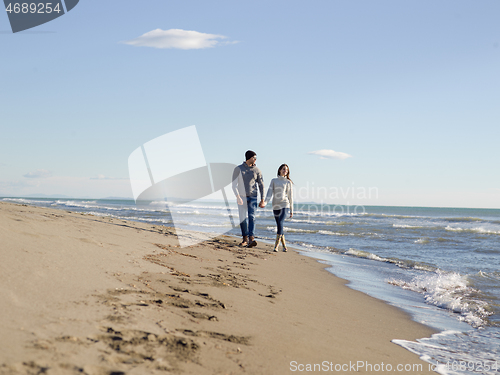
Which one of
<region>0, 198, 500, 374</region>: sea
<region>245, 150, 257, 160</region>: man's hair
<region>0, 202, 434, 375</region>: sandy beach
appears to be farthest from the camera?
<region>245, 150, 257, 160</region>: man's hair

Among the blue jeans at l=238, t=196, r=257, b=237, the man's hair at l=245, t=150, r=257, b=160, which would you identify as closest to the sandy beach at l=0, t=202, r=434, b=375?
the blue jeans at l=238, t=196, r=257, b=237

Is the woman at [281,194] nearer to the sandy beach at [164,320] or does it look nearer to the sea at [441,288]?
the sea at [441,288]

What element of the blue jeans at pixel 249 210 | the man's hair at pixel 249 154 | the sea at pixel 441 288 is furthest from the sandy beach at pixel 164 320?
the man's hair at pixel 249 154

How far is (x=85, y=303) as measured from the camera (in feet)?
8.89

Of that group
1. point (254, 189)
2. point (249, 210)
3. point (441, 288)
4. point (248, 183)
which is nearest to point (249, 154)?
point (248, 183)

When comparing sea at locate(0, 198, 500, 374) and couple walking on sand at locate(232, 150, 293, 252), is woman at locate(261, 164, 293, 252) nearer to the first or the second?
couple walking on sand at locate(232, 150, 293, 252)

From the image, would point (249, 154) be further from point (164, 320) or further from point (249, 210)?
point (164, 320)

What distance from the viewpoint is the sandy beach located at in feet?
6.78

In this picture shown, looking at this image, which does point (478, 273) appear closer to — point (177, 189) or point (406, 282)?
point (406, 282)

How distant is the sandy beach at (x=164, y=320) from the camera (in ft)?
6.78

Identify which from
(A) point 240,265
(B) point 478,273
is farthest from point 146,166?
(B) point 478,273

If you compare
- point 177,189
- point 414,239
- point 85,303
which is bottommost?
point 414,239

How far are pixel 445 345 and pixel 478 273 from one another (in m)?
5.00

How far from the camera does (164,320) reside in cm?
269
